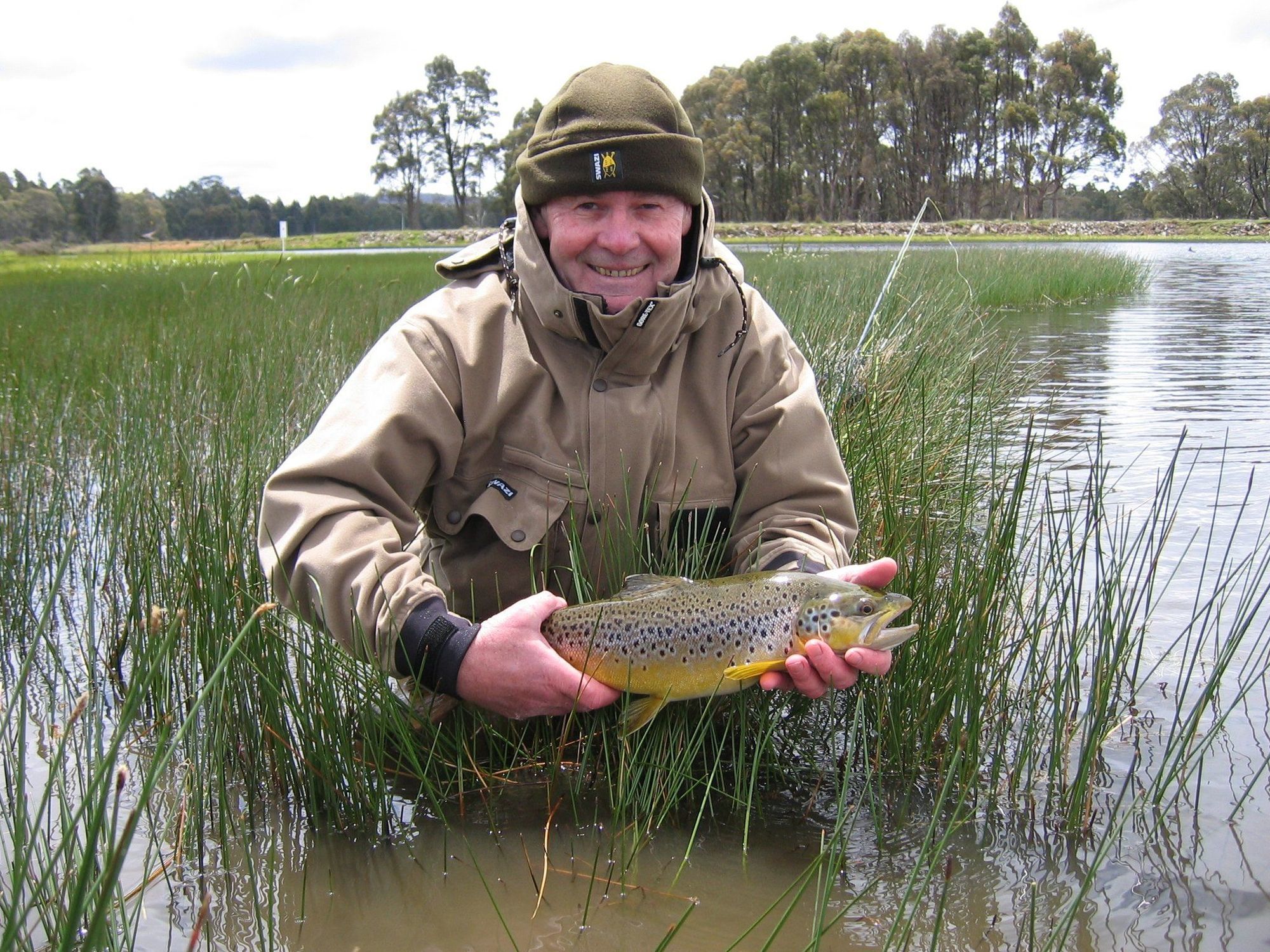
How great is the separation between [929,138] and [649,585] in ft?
245

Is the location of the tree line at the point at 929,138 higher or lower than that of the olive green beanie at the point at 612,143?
higher

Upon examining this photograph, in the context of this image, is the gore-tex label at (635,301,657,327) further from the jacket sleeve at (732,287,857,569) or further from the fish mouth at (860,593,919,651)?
the fish mouth at (860,593,919,651)

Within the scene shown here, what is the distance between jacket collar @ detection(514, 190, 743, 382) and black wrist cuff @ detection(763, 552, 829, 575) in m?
0.64

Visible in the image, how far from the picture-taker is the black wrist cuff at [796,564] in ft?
9.48

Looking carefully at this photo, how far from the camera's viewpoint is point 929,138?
71438mm

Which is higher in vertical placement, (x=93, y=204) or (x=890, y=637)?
(x=93, y=204)

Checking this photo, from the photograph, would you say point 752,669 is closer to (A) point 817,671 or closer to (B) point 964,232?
(A) point 817,671

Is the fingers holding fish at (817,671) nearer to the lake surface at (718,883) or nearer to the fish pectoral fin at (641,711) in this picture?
the fish pectoral fin at (641,711)

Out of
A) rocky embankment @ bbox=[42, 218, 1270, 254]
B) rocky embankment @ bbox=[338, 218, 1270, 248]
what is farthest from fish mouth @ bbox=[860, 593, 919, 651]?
rocky embankment @ bbox=[338, 218, 1270, 248]

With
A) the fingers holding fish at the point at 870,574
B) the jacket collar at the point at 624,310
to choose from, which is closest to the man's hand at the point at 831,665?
the fingers holding fish at the point at 870,574

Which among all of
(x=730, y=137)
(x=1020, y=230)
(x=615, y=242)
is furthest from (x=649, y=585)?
(x=730, y=137)

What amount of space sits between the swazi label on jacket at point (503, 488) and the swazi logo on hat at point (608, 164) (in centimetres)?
88

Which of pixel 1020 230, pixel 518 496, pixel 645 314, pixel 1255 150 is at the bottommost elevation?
pixel 518 496

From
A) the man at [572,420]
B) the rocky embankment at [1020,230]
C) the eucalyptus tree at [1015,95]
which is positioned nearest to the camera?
the man at [572,420]
